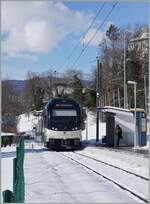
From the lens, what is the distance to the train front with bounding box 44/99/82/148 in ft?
112

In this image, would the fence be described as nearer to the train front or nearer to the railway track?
the railway track

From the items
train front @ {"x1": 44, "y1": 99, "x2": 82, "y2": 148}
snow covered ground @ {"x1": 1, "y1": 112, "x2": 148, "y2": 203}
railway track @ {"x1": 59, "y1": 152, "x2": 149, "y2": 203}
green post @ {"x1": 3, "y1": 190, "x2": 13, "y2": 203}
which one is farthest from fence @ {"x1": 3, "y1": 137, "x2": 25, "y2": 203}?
train front @ {"x1": 44, "y1": 99, "x2": 82, "y2": 148}

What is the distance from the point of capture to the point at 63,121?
3412cm

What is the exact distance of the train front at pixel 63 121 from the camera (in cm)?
3403

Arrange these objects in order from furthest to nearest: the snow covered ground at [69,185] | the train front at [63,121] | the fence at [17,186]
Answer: the train front at [63,121] → the snow covered ground at [69,185] → the fence at [17,186]

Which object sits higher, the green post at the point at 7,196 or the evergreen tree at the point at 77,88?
the evergreen tree at the point at 77,88

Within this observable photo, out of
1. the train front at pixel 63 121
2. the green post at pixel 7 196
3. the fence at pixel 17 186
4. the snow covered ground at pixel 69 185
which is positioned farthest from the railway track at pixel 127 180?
the train front at pixel 63 121

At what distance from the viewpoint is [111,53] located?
6694 centimetres

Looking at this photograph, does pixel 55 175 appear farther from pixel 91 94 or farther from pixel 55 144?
pixel 91 94

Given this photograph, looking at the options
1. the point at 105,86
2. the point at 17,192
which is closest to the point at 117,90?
the point at 105,86

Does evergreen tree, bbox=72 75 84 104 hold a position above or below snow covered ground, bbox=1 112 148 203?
above

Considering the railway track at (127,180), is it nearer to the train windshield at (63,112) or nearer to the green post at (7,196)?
the green post at (7,196)

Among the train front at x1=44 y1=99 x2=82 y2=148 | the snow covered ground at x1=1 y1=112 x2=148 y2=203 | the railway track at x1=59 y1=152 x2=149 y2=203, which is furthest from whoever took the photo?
the train front at x1=44 y1=99 x2=82 y2=148

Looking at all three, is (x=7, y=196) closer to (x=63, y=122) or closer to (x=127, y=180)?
(x=127, y=180)
